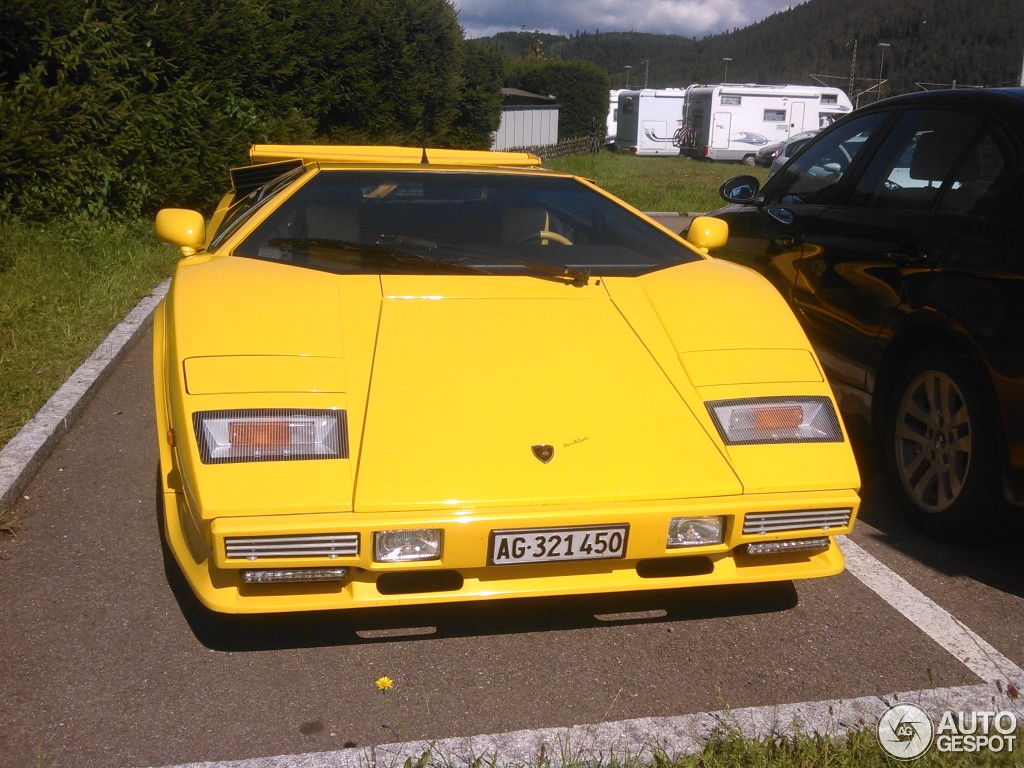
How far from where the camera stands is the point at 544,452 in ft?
9.37

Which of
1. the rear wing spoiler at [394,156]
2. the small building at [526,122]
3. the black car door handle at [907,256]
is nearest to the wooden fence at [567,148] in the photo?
the small building at [526,122]

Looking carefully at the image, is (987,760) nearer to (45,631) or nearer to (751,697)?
(751,697)

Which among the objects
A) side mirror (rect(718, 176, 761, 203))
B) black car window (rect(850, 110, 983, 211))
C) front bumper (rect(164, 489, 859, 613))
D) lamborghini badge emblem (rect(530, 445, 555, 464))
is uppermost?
black car window (rect(850, 110, 983, 211))

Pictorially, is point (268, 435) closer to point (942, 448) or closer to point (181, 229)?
point (181, 229)

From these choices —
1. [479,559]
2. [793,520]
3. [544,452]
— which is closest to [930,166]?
[793,520]

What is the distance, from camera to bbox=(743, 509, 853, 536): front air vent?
282 cm

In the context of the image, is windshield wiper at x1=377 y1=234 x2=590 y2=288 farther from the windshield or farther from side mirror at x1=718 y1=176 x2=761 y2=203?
side mirror at x1=718 y1=176 x2=761 y2=203

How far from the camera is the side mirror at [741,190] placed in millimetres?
5285

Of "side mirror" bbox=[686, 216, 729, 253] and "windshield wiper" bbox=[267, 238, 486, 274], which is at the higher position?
"side mirror" bbox=[686, 216, 729, 253]

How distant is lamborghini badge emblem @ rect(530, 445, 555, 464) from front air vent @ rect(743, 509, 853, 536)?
22.9 inches

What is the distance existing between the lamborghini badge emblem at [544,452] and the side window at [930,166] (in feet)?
6.48

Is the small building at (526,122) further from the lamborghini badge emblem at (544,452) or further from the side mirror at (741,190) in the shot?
the lamborghini badge emblem at (544,452)

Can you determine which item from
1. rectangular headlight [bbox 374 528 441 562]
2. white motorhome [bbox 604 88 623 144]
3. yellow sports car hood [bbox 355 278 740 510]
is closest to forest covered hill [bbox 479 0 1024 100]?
white motorhome [bbox 604 88 623 144]

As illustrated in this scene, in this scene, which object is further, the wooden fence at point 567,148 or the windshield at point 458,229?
the wooden fence at point 567,148
